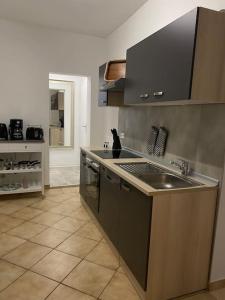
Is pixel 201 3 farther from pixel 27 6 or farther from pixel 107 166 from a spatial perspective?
pixel 27 6

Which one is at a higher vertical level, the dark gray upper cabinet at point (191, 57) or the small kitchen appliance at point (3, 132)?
the dark gray upper cabinet at point (191, 57)

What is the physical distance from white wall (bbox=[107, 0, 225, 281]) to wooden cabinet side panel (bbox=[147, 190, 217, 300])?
0.27 feet

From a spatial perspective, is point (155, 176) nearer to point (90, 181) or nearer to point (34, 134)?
point (90, 181)

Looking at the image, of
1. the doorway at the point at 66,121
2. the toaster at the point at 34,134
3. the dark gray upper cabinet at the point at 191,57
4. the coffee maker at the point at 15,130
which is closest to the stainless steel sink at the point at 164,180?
the dark gray upper cabinet at the point at 191,57

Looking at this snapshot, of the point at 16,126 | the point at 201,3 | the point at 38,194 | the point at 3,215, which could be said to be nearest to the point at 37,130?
the point at 16,126

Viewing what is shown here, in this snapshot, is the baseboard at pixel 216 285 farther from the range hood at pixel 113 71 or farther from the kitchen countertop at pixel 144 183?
the range hood at pixel 113 71

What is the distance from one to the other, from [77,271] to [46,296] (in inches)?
13.7

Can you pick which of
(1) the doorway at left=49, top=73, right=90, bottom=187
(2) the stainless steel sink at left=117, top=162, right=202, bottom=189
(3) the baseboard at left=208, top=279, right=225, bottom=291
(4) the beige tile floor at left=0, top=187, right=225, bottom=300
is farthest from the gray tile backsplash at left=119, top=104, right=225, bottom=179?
(1) the doorway at left=49, top=73, right=90, bottom=187

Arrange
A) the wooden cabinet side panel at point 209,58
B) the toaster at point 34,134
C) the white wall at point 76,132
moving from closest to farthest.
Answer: the wooden cabinet side panel at point 209,58 → the toaster at point 34,134 → the white wall at point 76,132

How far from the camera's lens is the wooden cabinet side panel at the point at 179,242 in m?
1.61

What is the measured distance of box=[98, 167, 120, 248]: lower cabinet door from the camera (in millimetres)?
2139

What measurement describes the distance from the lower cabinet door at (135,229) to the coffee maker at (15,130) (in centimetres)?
219

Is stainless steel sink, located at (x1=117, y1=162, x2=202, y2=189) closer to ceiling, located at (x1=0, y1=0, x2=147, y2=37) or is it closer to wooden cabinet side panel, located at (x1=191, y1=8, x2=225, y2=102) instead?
wooden cabinet side panel, located at (x1=191, y1=8, x2=225, y2=102)

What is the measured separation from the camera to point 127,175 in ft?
6.37
